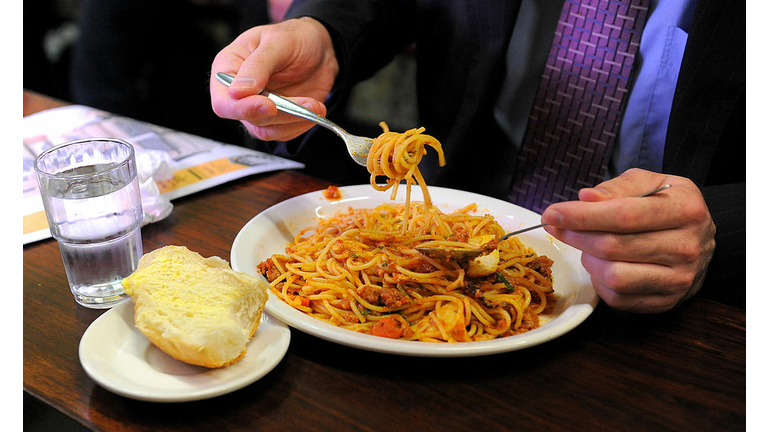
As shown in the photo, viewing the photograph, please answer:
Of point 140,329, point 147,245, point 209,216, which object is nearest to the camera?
point 140,329

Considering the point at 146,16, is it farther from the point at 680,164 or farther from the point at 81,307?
the point at 680,164

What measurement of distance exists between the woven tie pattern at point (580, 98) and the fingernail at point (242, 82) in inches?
42.5

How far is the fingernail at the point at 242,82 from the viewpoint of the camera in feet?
5.41

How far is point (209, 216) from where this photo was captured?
190 cm

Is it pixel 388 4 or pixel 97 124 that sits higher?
pixel 388 4

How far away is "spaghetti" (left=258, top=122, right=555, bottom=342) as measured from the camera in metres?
1.40

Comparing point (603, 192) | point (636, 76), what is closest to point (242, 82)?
point (603, 192)

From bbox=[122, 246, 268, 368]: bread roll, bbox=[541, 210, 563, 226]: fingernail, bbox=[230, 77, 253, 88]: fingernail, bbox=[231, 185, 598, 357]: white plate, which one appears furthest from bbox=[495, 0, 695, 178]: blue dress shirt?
bbox=[122, 246, 268, 368]: bread roll

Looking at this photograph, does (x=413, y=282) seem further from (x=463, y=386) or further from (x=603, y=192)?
(x=603, y=192)

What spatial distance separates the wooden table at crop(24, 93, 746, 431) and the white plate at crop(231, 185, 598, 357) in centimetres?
8

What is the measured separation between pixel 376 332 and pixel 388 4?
160 centimetres

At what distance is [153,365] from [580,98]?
5.36 ft

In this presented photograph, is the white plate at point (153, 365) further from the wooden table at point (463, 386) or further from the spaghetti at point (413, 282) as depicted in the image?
the spaghetti at point (413, 282)

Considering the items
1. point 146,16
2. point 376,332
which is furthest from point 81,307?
point 146,16
